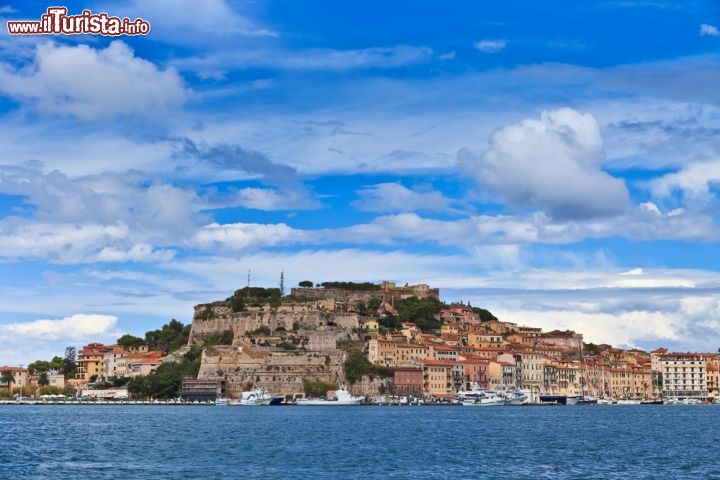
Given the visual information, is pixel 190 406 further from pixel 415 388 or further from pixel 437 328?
pixel 437 328

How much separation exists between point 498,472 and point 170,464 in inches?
456

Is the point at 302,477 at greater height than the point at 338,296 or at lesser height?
lesser

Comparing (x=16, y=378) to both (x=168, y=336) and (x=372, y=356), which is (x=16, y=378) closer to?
(x=168, y=336)

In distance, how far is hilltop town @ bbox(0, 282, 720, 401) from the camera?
4375 inches

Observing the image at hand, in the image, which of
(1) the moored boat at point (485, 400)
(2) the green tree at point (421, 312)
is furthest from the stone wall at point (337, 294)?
(1) the moored boat at point (485, 400)

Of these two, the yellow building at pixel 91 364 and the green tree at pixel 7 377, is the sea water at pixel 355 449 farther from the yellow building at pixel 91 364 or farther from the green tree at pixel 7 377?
the green tree at pixel 7 377

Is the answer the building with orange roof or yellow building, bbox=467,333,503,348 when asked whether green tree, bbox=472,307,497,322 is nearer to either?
yellow building, bbox=467,333,503,348

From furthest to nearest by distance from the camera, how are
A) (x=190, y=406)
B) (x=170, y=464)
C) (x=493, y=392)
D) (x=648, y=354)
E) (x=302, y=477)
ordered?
(x=648, y=354) → (x=493, y=392) → (x=190, y=406) → (x=170, y=464) → (x=302, y=477)

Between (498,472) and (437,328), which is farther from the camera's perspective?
(437,328)

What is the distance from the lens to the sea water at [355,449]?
127 feet

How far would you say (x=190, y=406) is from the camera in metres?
109

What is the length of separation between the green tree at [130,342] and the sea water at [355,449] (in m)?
67.0

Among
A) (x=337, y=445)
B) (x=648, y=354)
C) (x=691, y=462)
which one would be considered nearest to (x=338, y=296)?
(x=648, y=354)

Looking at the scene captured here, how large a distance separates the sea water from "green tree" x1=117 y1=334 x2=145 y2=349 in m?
67.0
